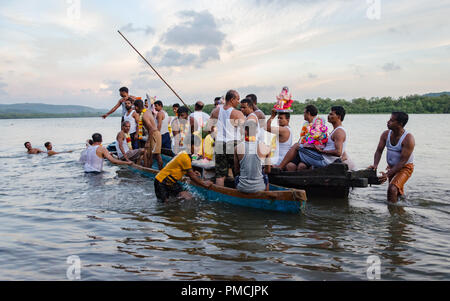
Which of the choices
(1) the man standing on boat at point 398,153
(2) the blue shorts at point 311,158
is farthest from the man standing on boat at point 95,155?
(1) the man standing on boat at point 398,153

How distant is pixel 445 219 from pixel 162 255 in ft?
15.8

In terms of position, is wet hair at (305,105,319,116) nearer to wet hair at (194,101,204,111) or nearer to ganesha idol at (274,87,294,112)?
ganesha idol at (274,87,294,112)

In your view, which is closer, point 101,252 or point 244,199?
point 101,252

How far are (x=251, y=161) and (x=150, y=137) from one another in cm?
462

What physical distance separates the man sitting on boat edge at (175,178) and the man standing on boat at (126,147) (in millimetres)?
4142

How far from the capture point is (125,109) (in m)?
11.5

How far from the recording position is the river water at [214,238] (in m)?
4.03

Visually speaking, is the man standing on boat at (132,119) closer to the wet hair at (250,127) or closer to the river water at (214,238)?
A: the river water at (214,238)

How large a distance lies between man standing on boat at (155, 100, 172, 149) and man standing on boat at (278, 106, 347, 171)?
16.0 feet

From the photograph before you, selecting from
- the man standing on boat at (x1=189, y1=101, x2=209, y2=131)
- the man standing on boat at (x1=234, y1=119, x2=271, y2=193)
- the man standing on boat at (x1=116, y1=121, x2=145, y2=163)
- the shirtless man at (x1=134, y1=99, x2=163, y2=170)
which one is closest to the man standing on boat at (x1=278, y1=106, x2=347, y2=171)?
the man standing on boat at (x1=234, y1=119, x2=271, y2=193)

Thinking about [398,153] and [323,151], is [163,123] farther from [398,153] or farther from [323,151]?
[398,153]
